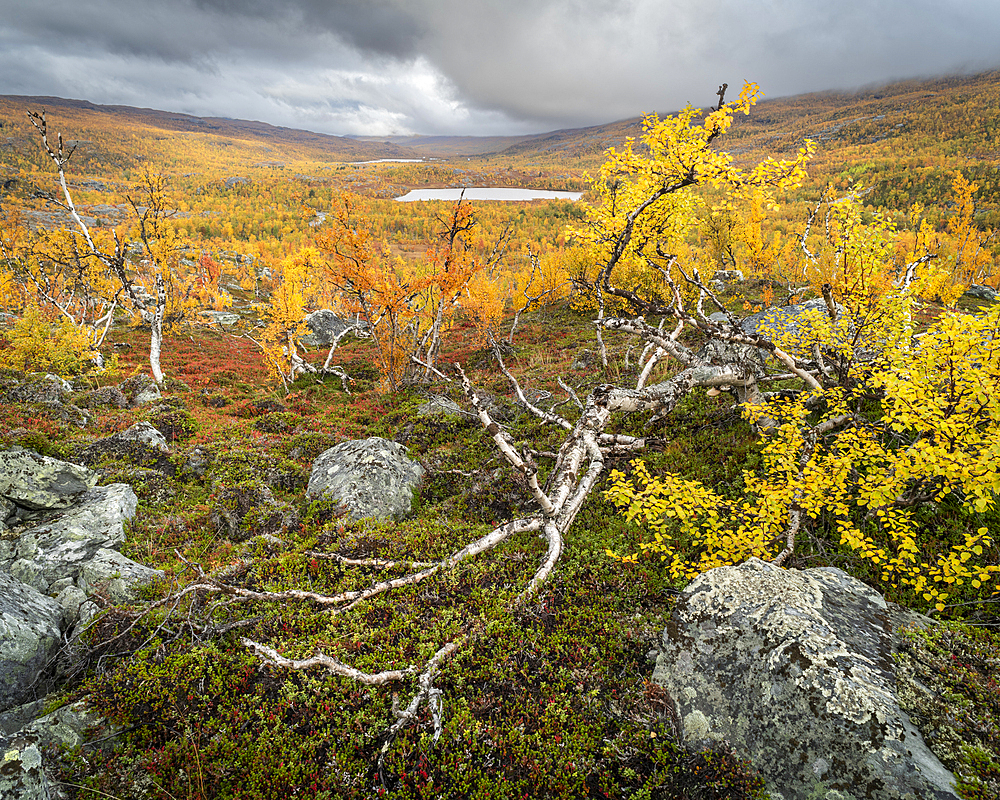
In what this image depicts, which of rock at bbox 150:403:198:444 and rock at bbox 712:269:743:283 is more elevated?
rock at bbox 712:269:743:283

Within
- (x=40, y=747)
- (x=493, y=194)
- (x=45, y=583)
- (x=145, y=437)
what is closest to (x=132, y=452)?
(x=145, y=437)

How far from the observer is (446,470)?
11.1 meters

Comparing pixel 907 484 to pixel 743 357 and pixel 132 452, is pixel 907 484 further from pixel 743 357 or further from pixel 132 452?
pixel 132 452

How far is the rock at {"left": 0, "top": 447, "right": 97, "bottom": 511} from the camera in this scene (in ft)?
26.2

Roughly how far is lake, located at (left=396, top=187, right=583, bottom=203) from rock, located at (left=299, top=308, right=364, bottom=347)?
416 ft

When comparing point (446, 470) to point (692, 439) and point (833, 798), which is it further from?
point (833, 798)

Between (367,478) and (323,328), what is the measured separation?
32224mm

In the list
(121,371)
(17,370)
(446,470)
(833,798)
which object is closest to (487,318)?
(446,470)

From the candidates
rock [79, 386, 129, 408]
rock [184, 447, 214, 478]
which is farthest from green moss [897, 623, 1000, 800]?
rock [79, 386, 129, 408]

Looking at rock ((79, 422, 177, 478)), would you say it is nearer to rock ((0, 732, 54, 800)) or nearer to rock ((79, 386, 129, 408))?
rock ((79, 386, 129, 408))

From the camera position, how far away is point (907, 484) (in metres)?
6.21

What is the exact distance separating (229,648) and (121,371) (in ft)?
78.0

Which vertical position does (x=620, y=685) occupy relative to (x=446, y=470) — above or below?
above

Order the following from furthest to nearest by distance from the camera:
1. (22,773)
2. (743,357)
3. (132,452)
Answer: (132,452), (743,357), (22,773)
